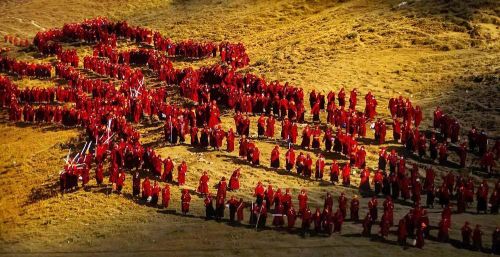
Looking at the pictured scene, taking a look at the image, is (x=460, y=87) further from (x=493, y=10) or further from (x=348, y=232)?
(x=348, y=232)

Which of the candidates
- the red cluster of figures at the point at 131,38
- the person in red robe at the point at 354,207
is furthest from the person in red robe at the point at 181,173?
the red cluster of figures at the point at 131,38

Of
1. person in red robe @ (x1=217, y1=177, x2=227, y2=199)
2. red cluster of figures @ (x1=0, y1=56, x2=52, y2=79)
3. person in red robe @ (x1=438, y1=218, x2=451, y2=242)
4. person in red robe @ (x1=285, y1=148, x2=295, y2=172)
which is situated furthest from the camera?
red cluster of figures @ (x1=0, y1=56, x2=52, y2=79)

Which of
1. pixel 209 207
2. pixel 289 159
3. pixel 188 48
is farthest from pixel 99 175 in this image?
pixel 188 48

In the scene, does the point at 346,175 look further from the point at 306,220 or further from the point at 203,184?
the point at 203,184

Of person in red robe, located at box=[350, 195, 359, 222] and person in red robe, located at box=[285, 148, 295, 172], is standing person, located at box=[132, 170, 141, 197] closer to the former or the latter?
person in red robe, located at box=[285, 148, 295, 172]

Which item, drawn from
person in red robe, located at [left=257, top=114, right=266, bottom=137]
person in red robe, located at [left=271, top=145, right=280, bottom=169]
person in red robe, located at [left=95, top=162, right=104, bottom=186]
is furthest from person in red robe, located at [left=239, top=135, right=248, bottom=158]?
person in red robe, located at [left=95, top=162, right=104, bottom=186]

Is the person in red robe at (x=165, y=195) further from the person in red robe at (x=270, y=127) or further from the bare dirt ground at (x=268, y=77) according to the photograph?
the person in red robe at (x=270, y=127)
